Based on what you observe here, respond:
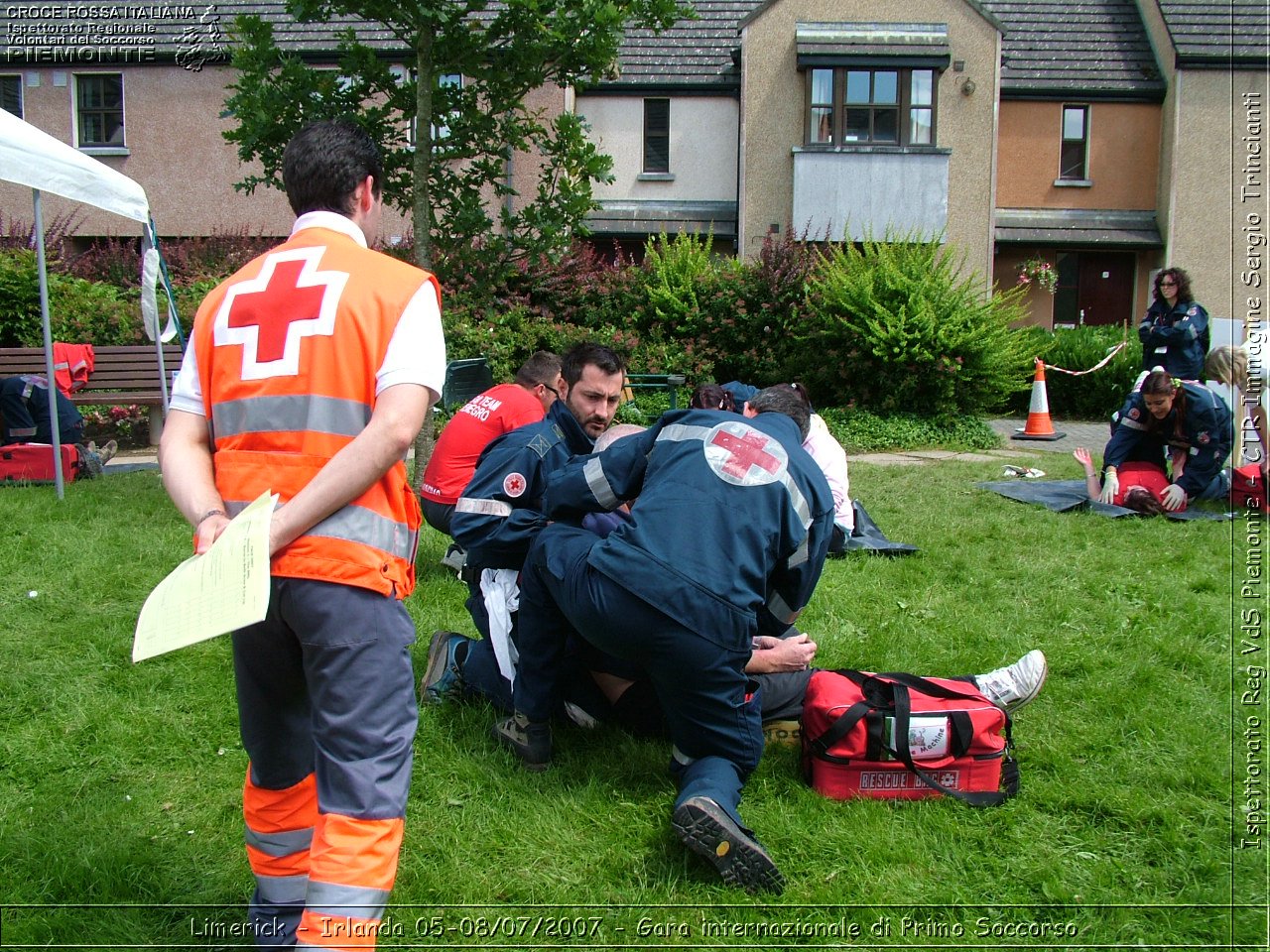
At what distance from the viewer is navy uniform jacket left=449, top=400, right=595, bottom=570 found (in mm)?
3914

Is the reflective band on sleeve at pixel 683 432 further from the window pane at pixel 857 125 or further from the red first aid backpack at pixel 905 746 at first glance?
the window pane at pixel 857 125

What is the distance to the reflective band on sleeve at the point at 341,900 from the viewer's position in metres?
1.92

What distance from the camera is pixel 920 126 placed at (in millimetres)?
20688

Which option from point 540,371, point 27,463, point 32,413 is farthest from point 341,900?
point 32,413

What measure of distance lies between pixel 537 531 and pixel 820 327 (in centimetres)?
1152

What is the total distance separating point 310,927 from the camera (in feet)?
6.26

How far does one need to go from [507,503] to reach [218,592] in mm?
2024

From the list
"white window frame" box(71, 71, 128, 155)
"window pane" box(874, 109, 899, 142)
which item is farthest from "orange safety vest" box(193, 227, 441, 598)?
"white window frame" box(71, 71, 128, 155)

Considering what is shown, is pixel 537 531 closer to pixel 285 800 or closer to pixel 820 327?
pixel 285 800

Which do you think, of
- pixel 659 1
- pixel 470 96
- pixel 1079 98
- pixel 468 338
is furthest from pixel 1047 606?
pixel 1079 98

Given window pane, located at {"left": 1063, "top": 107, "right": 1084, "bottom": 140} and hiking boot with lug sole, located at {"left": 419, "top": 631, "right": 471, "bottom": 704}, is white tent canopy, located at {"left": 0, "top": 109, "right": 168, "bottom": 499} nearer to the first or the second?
hiking boot with lug sole, located at {"left": 419, "top": 631, "right": 471, "bottom": 704}
